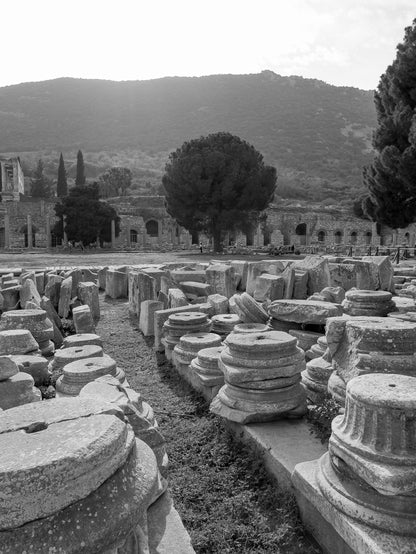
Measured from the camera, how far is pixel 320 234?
144ft

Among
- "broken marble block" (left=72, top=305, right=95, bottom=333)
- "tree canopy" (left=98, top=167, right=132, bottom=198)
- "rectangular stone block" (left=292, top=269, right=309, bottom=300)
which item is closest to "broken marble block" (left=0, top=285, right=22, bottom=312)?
"broken marble block" (left=72, top=305, right=95, bottom=333)

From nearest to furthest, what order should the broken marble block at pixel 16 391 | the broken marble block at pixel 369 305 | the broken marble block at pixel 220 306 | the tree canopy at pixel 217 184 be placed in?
the broken marble block at pixel 16 391
the broken marble block at pixel 369 305
the broken marble block at pixel 220 306
the tree canopy at pixel 217 184

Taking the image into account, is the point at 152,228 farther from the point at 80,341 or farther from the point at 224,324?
Answer: the point at 80,341

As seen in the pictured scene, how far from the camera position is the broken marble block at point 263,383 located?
398 centimetres

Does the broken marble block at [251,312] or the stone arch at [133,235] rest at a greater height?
the broken marble block at [251,312]

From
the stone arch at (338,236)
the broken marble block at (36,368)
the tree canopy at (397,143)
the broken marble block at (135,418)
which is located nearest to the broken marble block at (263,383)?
the broken marble block at (135,418)

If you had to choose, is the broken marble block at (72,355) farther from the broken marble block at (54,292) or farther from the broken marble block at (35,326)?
the broken marble block at (54,292)

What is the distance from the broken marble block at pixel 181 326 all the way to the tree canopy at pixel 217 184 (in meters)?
22.0

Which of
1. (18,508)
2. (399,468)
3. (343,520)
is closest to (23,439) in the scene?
(18,508)

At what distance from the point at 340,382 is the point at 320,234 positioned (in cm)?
4186

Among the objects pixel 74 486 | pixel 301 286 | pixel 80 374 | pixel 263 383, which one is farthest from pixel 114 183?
pixel 74 486

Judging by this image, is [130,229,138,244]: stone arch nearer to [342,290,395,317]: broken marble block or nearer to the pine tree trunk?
the pine tree trunk

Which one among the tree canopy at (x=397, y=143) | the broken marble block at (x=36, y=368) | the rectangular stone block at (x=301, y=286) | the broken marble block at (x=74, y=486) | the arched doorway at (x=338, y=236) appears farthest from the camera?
the arched doorway at (x=338, y=236)

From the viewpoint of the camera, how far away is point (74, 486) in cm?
193
